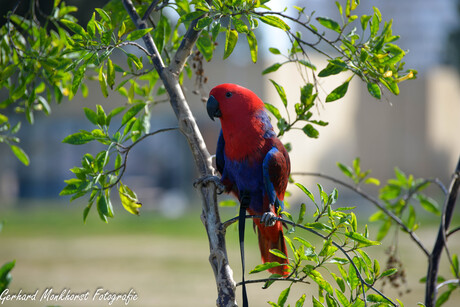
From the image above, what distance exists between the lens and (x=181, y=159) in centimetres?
1731

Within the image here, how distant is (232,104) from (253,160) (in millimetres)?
201

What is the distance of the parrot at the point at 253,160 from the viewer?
5.17ft

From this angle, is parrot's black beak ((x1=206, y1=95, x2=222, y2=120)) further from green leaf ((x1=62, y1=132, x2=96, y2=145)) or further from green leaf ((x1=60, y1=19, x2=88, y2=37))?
green leaf ((x1=60, y1=19, x2=88, y2=37))

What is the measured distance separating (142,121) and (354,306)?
956 millimetres

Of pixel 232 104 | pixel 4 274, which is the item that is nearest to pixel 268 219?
pixel 232 104

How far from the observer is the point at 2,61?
1.74 m

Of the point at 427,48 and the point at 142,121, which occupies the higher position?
the point at 427,48

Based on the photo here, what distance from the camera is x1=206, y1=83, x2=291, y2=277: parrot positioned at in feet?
5.17

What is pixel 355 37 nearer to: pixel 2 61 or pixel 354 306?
pixel 354 306

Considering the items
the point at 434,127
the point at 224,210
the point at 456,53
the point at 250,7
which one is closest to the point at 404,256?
the point at 224,210

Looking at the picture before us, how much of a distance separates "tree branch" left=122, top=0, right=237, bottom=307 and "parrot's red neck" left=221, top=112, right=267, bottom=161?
0.15 meters

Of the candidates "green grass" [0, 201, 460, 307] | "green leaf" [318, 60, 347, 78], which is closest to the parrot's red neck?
"green leaf" [318, 60, 347, 78]

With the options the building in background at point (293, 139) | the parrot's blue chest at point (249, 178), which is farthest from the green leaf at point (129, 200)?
the building in background at point (293, 139)

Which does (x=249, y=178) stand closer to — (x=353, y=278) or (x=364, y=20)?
(x=353, y=278)
